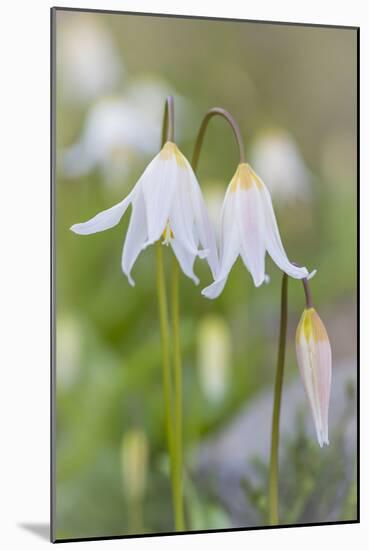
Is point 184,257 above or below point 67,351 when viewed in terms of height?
above

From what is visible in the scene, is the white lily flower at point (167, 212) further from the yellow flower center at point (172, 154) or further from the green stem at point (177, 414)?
the green stem at point (177, 414)

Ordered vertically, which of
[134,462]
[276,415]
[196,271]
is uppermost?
[196,271]

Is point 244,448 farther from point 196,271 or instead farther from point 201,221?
point 201,221

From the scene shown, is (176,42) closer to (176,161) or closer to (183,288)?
(176,161)

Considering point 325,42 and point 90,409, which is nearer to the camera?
point 90,409

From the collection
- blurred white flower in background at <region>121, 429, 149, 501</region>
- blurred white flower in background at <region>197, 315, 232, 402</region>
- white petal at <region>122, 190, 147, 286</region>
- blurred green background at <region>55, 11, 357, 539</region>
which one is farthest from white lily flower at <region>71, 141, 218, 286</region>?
blurred white flower in background at <region>121, 429, 149, 501</region>

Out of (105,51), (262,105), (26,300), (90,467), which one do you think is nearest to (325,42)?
Answer: (262,105)

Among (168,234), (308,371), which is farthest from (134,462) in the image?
(168,234)
